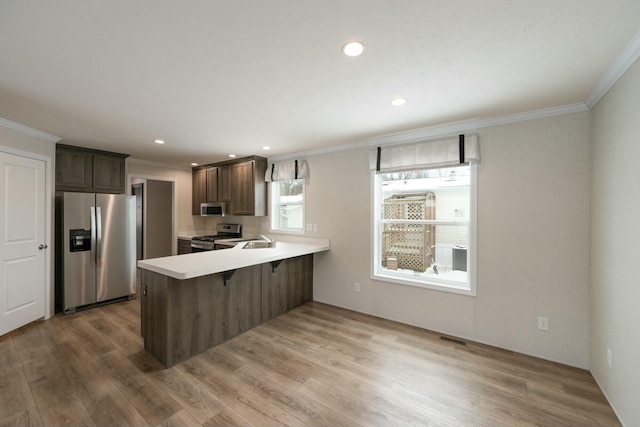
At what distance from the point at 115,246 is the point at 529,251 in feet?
17.6

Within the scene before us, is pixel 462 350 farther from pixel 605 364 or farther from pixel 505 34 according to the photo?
pixel 505 34

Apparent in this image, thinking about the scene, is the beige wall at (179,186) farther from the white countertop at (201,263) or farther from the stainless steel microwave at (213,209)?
the white countertop at (201,263)

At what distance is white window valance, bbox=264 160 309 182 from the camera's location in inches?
169

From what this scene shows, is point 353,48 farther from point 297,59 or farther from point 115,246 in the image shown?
point 115,246

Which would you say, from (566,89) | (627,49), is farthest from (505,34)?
(566,89)

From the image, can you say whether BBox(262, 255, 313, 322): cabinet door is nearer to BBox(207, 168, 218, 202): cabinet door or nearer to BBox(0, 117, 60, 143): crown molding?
BBox(207, 168, 218, 202): cabinet door

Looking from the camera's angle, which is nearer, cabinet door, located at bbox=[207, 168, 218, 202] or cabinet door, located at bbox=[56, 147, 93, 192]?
cabinet door, located at bbox=[56, 147, 93, 192]

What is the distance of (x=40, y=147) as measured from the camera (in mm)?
3402

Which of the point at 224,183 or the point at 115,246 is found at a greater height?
the point at 224,183

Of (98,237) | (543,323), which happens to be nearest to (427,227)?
(543,323)

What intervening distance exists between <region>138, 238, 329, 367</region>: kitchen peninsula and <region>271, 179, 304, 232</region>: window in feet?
3.39

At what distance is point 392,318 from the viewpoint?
3.49m

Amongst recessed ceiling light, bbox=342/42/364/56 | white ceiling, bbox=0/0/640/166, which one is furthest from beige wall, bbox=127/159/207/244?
recessed ceiling light, bbox=342/42/364/56


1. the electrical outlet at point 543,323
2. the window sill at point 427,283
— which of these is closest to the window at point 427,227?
the window sill at point 427,283
